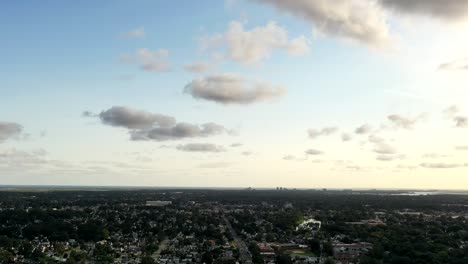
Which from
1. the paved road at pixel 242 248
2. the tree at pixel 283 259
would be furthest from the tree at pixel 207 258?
the tree at pixel 283 259

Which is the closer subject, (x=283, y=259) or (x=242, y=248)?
(x=283, y=259)

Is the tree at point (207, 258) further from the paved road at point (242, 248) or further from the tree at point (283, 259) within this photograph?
the tree at point (283, 259)

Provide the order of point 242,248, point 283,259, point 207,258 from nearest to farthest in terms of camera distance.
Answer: point 283,259 → point 207,258 → point 242,248

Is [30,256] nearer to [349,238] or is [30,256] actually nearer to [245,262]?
[245,262]

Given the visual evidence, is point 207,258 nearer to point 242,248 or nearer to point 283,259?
point 283,259

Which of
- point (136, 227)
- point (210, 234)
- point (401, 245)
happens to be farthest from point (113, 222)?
point (401, 245)

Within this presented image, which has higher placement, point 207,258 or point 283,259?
point 283,259

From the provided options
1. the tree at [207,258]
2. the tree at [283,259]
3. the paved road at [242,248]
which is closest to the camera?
the tree at [283,259]

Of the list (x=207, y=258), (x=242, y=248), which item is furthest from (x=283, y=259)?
(x=242, y=248)

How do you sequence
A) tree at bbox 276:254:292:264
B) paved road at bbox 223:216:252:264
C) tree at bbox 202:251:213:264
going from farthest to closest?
paved road at bbox 223:216:252:264 < tree at bbox 202:251:213:264 < tree at bbox 276:254:292:264

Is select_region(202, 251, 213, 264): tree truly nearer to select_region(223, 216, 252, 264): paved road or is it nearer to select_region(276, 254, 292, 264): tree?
select_region(223, 216, 252, 264): paved road

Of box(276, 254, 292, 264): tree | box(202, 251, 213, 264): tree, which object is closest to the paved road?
box(276, 254, 292, 264): tree
